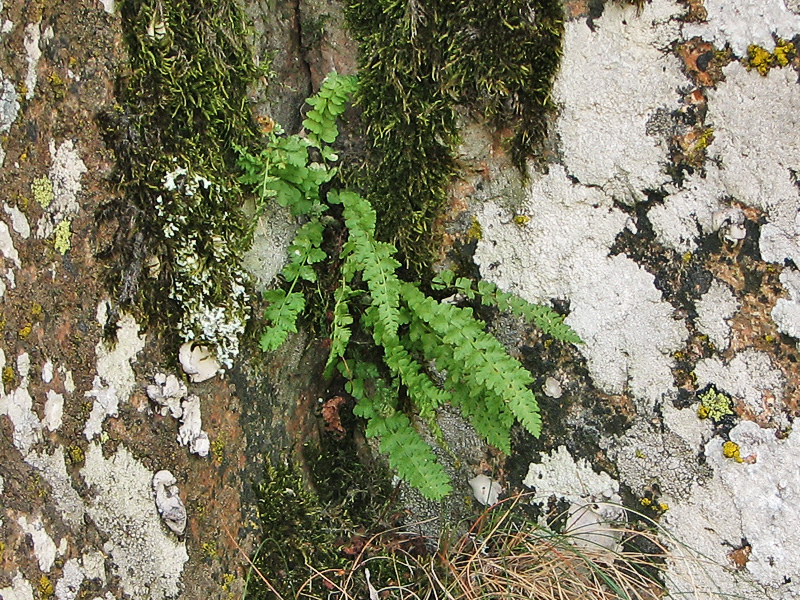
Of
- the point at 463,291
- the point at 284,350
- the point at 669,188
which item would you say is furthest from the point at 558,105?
the point at 284,350

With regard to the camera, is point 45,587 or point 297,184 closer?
point 45,587

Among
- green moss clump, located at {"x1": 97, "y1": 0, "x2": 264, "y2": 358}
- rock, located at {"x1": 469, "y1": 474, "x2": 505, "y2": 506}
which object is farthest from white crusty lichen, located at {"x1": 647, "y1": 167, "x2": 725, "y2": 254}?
green moss clump, located at {"x1": 97, "y1": 0, "x2": 264, "y2": 358}

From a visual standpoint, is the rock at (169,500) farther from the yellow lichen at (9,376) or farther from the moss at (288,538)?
the yellow lichen at (9,376)

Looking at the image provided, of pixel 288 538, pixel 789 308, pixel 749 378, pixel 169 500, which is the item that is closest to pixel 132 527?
pixel 169 500

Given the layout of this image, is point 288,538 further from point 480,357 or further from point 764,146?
point 764,146

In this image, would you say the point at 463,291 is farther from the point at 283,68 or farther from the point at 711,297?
the point at 283,68

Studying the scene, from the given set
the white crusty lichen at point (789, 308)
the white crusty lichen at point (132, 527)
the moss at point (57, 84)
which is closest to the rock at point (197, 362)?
the white crusty lichen at point (132, 527)
